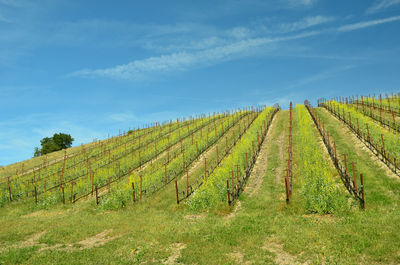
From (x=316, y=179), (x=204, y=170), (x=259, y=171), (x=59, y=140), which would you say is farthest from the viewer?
(x=59, y=140)

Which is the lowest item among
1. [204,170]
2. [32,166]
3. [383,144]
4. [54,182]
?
[54,182]

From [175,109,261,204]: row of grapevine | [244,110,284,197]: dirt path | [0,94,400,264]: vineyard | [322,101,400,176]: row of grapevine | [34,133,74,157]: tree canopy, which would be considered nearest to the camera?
[0,94,400,264]: vineyard

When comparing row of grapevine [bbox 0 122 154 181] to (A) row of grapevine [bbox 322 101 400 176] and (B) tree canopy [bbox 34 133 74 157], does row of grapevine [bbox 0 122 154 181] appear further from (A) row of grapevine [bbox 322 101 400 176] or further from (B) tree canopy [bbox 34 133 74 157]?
(A) row of grapevine [bbox 322 101 400 176]

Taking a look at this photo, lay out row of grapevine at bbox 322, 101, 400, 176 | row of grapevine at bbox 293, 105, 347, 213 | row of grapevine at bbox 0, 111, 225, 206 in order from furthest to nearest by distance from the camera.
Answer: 1. row of grapevine at bbox 0, 111, 225, 206
2. row of grapevine at bbox 322, 101, 400, 176
3. row of grapevine at bbox 293, 105, 347, 213

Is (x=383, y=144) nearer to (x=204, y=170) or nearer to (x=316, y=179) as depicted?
(x=316, y=179)

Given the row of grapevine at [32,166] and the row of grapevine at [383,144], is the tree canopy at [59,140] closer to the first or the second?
the row of grapevine at [32,166]

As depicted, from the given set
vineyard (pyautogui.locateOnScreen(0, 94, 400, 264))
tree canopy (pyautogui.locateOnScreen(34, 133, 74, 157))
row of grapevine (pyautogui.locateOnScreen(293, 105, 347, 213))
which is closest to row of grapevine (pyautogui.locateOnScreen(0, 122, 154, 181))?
vineyard (pyautogui.locateOnScreen(0, 94, 400, 264))

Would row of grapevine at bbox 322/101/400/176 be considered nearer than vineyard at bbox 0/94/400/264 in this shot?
No

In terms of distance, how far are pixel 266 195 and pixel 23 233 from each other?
66.4 ft

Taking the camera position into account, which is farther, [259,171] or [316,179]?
[259,171]

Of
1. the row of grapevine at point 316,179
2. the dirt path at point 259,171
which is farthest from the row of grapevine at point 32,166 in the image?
the row of grapevine at point 316,179

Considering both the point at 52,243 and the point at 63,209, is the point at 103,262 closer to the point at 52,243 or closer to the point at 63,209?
the point at 52,243

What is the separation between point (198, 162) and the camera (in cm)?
4056

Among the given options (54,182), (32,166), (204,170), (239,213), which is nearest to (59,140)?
(32,166)
